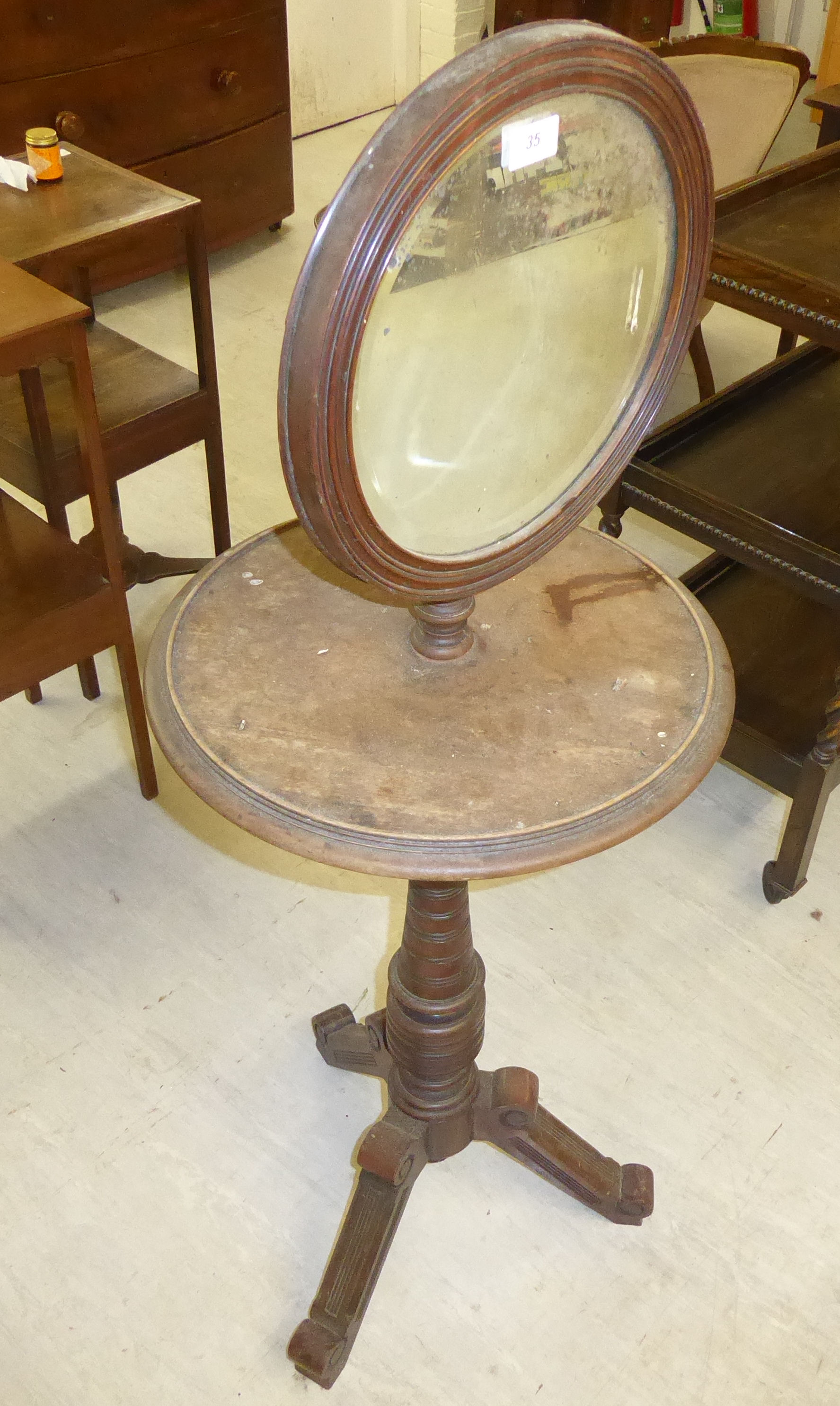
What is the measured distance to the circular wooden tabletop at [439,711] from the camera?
3.53 feet

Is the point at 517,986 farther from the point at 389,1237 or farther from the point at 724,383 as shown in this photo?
the point at 724,383

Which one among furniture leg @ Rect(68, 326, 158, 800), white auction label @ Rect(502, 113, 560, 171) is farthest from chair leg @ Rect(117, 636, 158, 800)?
white auction label @ Rect(502, 113, 560, 171)

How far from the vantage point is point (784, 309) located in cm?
200

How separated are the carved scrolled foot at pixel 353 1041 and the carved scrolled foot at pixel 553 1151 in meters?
0.18

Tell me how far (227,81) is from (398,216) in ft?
10.9

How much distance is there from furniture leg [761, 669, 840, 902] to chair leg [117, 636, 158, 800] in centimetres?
115

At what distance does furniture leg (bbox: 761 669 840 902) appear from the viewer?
6.71ft

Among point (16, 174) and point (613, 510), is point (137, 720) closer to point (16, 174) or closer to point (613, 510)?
point (613, 510)

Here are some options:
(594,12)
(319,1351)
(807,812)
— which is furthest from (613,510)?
(594,12)

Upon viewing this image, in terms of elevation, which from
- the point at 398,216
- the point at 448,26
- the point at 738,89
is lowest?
the point at 448,26

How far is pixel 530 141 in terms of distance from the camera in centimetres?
87

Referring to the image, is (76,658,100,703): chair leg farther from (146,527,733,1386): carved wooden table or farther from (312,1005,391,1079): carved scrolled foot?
(146,527,733,1386): carved wooden table

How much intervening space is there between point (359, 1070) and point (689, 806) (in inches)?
34.4

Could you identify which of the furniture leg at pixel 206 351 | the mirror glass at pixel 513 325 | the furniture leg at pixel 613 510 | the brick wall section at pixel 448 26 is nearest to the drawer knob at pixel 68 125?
the furniture leg at pixel 206 351
